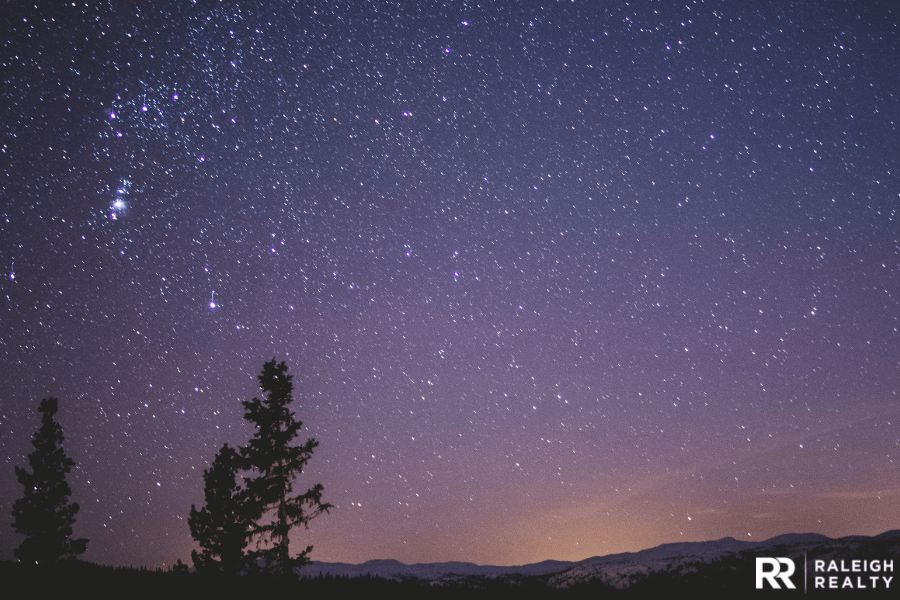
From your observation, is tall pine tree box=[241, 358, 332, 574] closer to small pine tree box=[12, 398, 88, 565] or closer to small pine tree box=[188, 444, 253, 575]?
small pine tree box=[188, 444, 253, 575]

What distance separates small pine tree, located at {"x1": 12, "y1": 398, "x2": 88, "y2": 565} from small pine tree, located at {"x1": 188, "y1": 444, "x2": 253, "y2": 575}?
1492 cm

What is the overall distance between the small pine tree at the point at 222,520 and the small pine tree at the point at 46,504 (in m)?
14.9

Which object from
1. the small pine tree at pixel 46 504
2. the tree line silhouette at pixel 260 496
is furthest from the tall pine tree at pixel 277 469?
the small pine tree at pixel 46 504

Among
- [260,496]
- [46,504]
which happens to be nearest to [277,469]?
[260,496]

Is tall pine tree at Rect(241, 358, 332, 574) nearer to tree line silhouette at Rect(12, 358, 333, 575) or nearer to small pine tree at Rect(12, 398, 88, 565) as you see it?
tree line silhouette at Rect(12, 358, 333, 575)

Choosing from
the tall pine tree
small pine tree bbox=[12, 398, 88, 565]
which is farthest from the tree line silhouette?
small pine tree bbox=[12, 398, 88, 565]

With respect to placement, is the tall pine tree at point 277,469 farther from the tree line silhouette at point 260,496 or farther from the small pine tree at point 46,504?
the small pine tree at point 46,504

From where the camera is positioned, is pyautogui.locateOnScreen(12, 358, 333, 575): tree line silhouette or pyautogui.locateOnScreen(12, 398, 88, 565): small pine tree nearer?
pyautogui.locateOnScreen(12, 358, 333, 575): tree line silhouette

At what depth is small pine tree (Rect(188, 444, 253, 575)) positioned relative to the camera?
58.0ft

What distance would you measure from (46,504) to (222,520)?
18.1 meters

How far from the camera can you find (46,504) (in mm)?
28641

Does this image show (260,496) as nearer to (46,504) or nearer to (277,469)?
(277,469)

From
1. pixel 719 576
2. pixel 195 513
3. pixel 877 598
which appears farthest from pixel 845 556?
pixel 195 513

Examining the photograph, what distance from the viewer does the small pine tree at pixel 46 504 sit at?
28016mm
